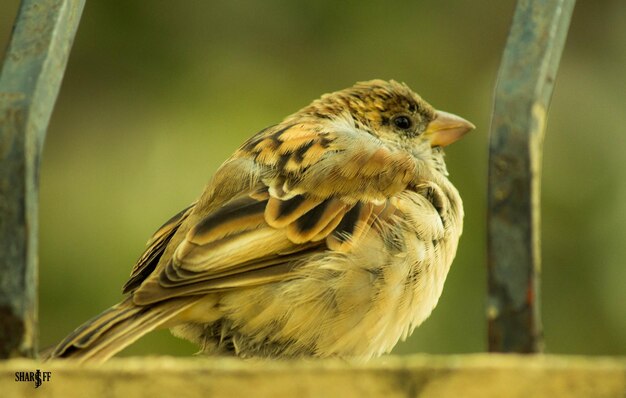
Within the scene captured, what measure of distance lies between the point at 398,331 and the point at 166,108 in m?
3.78

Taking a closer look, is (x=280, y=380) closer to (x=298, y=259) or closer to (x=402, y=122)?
(x=298, y=259)

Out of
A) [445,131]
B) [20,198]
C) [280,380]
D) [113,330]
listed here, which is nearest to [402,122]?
[445,131]

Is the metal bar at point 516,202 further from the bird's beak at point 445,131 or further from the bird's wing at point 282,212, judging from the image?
the bird's beak at point 445,131

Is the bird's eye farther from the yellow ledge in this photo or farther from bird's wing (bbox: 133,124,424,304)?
the yellow ledge

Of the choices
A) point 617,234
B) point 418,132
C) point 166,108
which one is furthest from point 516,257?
A: point 166,108

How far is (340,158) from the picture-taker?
13.4 feet

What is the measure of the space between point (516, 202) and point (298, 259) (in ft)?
5.48

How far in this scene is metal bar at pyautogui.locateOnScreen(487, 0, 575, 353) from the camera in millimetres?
2123

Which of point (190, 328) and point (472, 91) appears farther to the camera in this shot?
point (472, 91)

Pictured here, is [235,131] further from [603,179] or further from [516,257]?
[516,257]

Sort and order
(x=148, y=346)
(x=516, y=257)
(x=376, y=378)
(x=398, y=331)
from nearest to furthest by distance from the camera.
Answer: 1. (x=376, y=378)
2. (x=516, y=257)
3. (x=398, y=331)
4. (x=148, y=346)

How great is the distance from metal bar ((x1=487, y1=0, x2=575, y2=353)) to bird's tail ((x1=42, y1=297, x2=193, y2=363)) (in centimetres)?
142

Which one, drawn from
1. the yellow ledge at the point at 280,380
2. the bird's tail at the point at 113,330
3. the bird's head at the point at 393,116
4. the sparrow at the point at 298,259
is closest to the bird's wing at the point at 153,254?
the sparrow at the point at 298,259

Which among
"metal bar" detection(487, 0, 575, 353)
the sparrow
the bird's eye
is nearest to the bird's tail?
the sparrow
